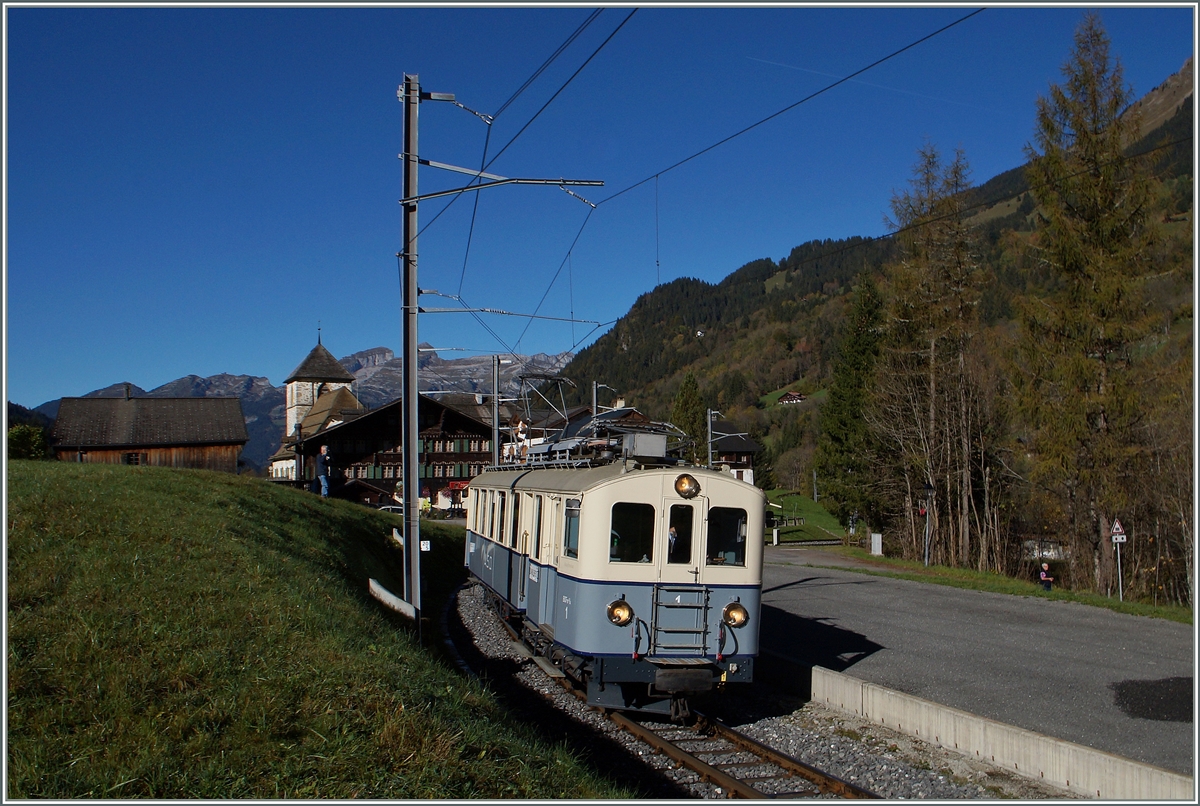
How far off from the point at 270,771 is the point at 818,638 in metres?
11.2

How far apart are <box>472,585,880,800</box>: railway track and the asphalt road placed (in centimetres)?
286

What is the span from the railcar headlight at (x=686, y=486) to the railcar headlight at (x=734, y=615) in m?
1.32

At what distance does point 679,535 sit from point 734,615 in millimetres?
1079

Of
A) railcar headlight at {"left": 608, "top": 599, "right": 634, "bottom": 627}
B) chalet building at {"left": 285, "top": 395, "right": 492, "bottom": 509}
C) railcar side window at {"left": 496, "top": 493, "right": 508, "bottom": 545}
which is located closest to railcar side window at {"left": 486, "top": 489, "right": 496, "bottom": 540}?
railcar side window at {"left": 496, "top": 493, "right": 508, "bottom": 545}

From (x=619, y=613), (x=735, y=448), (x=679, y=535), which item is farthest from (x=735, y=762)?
(x=735, y=448)

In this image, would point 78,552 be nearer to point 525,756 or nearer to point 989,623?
point 525,756

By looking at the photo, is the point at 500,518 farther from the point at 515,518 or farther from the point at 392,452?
the point at 392,452

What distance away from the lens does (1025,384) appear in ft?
72.2

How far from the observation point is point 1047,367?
21406mm

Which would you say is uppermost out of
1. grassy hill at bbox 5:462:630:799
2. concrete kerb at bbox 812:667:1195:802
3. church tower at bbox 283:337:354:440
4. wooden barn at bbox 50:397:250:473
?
church tower at bbox 283:337:354:440

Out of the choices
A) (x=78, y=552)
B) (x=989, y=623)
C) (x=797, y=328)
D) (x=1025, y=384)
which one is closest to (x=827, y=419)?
(x=1025, y=384)

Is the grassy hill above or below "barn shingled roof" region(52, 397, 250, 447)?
below

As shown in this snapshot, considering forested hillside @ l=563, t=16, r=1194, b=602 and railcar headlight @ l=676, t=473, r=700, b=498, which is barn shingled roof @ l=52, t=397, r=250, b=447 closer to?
forested hillside @ l=563, t=16, r=1194, b=602

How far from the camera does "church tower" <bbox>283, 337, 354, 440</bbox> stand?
84500 millimetres
